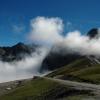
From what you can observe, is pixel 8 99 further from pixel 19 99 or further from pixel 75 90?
pixel 75 90

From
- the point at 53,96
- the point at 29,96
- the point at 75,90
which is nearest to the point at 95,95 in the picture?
the point at 75,90

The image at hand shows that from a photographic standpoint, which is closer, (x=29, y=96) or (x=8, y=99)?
(x=29, y=96)

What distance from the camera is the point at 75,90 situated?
86.6 m

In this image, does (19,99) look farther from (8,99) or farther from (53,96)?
(53,96)

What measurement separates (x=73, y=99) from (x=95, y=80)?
1884 inches

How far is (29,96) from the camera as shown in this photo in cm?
10912

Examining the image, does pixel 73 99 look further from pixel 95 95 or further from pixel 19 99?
pixel 19 99

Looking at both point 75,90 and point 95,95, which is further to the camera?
point 75,90

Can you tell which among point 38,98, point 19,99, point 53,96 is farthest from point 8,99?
point 53,96

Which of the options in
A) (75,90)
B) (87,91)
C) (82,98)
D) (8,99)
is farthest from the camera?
(8,99)

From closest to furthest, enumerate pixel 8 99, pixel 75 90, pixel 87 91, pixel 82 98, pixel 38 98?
pixel 82 98 → pixel 87 91 → pixel 75 90 → pixel 38 98 → pixel 8 99

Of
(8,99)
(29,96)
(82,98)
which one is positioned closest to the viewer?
(82,98)

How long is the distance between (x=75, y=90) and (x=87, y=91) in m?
6.25

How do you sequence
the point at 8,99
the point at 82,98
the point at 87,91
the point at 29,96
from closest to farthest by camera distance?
the point at 82,98, the point at 87,91, the point at 29,96, the point at 8,99
